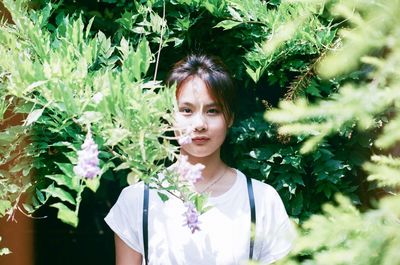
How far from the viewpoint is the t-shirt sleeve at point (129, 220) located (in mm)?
2078

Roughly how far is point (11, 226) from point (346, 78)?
182cm

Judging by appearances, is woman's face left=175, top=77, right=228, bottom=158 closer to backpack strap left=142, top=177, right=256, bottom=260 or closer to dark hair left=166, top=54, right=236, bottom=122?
dark hair left=166, top=54, right=236, bottom=122

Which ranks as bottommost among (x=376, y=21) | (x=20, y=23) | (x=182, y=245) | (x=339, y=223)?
(x=182, y=245)

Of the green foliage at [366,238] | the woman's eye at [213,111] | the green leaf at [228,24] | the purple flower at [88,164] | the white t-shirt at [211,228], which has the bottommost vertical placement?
the white t-shirt at [211,228]

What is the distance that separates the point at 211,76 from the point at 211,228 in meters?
0.59

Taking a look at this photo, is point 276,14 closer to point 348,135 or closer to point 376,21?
point 348,135

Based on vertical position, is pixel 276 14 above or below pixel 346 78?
above

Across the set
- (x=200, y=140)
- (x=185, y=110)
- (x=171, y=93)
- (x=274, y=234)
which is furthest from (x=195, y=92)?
(x=274, y=234)

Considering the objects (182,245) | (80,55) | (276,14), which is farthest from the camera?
(276,14)

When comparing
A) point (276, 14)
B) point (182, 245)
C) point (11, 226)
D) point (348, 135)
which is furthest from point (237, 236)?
point (11, 226)

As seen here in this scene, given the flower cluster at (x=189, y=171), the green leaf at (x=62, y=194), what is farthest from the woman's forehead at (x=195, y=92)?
the green leaf at (x=62, y=194)

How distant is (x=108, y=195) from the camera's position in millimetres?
3258

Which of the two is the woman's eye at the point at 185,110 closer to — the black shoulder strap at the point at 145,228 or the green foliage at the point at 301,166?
the black shoulder strap at the point at 145,228

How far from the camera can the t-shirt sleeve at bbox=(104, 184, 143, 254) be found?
2.08 m
